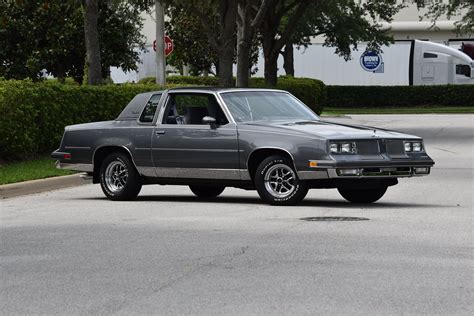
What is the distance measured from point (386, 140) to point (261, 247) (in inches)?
170

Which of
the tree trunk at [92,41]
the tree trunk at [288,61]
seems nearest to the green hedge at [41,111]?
the tree trunk at [92,41]

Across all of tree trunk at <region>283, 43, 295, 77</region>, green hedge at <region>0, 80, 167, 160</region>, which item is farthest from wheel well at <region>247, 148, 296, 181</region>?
tree trunk at <region>283, 43, 295, 77</region>

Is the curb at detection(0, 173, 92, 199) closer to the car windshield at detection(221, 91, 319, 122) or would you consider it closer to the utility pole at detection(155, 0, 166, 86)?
the car windshield at detection(221, 91, 319, 122)

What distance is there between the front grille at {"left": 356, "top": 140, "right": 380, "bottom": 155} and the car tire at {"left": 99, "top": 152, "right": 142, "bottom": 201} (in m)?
3.33

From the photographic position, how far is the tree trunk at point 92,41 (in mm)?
28844

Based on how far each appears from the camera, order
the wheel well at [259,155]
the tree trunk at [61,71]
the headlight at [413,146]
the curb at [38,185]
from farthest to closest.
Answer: the tree trunk at [61,71] → the curb at [38,185] → the headlight at [413,146] → the wheel well at [259,155]

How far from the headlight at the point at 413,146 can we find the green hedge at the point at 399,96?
48.5 metres

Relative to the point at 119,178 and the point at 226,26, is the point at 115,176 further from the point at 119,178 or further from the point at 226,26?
the point at 226,26

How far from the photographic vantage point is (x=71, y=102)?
79.3ft

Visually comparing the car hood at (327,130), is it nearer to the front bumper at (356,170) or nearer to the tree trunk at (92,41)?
the front bumper at (356,170)

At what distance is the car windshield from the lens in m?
16.0

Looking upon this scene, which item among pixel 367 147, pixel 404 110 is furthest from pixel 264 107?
pixel 404 110

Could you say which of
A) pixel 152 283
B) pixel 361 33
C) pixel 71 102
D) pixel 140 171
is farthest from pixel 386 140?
pixel 361 33

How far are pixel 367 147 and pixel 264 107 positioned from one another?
1.94 metres
